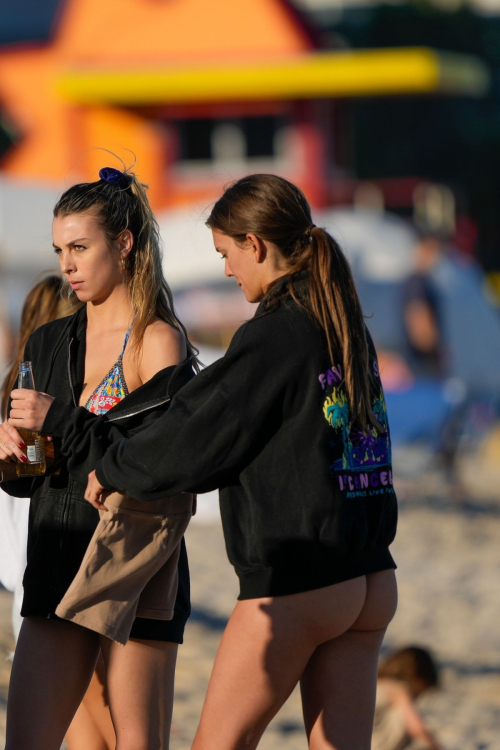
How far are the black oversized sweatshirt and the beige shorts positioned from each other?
0.46 ft

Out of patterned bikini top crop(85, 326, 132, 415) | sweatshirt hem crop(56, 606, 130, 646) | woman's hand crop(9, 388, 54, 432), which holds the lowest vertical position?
sweatshirt hem crop(56, 606, 130, 646)

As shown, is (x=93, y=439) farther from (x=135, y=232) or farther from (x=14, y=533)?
(x=14, y=533)

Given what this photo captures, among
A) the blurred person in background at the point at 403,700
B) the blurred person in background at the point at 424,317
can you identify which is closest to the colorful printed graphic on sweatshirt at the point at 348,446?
the blurred person in background at the point at 403,700

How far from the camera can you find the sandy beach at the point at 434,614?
4.59 m

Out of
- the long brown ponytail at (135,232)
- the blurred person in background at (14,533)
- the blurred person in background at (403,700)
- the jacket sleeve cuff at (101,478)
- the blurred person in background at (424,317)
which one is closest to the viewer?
the jacket sleeve cuff at (101,478)

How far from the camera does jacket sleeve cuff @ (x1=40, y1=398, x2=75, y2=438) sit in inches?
91.5

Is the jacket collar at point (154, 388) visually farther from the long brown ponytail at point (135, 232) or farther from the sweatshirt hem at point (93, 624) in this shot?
the sweatshirt hem at point (93, 624)

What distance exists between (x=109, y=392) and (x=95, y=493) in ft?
0.95

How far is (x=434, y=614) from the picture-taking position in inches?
253

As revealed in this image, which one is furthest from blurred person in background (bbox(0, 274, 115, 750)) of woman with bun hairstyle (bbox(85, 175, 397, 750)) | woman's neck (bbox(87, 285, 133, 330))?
woman with bun hairstyle (bbox(85, 175, 397, 750))

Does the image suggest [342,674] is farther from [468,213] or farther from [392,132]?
[392,132]

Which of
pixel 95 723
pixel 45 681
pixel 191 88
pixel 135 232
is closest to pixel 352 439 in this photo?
pixel 135 232

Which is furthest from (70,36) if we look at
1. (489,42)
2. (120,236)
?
(120,236)

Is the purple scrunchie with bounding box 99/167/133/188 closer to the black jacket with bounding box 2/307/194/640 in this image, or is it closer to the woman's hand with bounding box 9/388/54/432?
the black jacket with bounding box 2/307/194/640
